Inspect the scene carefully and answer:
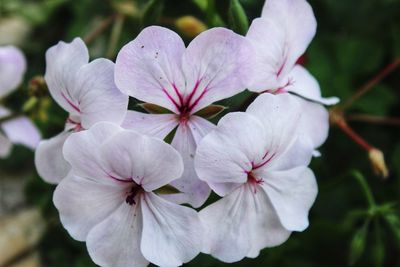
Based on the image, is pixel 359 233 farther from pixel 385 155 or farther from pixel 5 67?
pixel 5 67

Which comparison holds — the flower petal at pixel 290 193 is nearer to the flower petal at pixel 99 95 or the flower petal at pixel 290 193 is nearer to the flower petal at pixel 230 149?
the flower petal at pixel 230 149

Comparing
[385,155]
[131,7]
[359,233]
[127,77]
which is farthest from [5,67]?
[385,155]

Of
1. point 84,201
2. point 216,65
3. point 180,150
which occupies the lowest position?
point 84,201

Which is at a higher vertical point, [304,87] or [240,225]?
[304,87]

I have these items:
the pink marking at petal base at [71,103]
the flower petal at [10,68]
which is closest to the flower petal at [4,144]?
the flower petal at [10,68]

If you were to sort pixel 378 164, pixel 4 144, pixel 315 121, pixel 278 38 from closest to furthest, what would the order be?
pixel 278 38, pixel 315 121, pixel 378 164, pixel 4 144

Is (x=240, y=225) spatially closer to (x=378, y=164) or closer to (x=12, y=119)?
(x=378, y=164)

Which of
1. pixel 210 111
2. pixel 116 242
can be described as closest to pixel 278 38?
pixel 210 111
